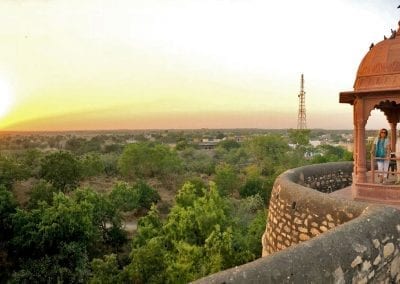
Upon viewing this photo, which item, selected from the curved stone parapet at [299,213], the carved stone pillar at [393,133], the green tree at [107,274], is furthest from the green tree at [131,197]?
the curved stone parapet at [299,213]

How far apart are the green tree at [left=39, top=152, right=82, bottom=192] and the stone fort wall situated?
95.8 ft

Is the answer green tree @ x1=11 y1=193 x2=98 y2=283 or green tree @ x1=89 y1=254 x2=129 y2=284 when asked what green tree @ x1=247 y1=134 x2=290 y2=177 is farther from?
green tree @ x1=89 y1=254 x2=129 y2=284

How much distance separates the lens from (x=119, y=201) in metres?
30.5

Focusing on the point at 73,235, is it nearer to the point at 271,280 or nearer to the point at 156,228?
the point at 156,228

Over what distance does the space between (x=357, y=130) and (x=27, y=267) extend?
727 inches

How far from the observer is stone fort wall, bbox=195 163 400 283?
125 inches

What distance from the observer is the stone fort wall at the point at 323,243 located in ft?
10.4

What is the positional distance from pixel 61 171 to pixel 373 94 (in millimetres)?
31033

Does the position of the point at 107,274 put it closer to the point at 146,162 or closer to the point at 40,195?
the point at 40,195

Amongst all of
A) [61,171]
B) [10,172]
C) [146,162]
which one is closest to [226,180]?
[146,162]

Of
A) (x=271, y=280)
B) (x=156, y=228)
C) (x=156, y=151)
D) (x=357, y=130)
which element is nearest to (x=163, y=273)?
(x=156, y=228)

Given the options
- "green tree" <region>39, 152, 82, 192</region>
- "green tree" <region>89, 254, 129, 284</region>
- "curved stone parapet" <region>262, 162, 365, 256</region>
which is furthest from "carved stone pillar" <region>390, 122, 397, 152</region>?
"green tree" <region>39, 152, 82, 192</region>

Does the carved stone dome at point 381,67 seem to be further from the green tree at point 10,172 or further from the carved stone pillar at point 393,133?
the green tree at point 10,172

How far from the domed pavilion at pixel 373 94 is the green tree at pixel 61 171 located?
29.9m
